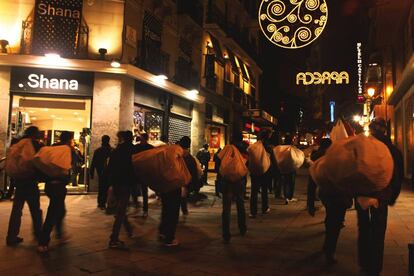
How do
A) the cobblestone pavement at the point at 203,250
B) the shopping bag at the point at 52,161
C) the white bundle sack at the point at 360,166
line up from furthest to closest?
the shopping bag at the point at 52,161
the cobblestone pavement at the point at 203,250
the white bundle sack at the point at 360,166

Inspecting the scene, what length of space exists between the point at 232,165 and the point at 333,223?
1922 millimetres

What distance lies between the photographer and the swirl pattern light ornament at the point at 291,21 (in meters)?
8.86

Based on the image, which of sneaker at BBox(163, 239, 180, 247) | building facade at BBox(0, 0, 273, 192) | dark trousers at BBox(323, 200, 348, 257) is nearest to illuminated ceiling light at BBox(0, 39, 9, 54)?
building facade at BBox(0, 0, 273, 192)

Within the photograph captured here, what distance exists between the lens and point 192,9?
782 inches

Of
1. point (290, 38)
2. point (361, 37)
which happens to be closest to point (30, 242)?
point (290, 38)

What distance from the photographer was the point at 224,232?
659 centimetres

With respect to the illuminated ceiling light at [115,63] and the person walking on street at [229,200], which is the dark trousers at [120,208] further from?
the illuminated ceiling light at [115,63]

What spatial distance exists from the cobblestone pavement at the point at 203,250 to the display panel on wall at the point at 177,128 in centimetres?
940

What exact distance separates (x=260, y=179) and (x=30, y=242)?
4.61 m

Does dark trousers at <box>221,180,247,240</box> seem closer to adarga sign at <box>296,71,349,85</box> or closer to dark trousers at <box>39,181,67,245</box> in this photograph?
dark trousers at <box>39,181,67,245</box>

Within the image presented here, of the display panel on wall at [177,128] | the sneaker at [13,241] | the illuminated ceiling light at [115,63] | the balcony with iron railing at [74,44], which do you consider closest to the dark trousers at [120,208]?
the sneaker at [13,241]

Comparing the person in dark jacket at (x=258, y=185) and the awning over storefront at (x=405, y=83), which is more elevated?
the awning over storefront at (x=405, y=83)

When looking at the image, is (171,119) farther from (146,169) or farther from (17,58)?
(146,169)

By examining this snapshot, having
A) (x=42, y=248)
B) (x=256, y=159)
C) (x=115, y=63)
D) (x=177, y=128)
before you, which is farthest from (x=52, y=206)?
(x=177, y=128)
